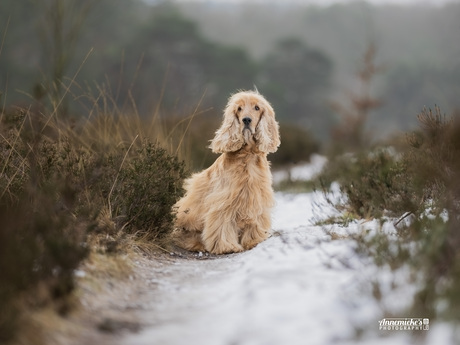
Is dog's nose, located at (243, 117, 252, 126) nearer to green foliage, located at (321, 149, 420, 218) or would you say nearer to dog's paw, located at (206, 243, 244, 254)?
dog's paw, located at (206, 243, 244, 254)

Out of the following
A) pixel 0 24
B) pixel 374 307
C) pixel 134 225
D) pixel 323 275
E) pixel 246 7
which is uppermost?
pixel 246 7

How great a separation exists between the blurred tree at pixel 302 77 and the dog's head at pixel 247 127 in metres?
34.4

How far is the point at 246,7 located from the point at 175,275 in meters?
70.9

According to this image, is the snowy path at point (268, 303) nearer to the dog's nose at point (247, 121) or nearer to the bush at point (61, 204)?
the bush at point (61, 204)

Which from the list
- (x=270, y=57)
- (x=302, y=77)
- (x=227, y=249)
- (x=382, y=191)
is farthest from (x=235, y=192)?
(x=270, y=57)

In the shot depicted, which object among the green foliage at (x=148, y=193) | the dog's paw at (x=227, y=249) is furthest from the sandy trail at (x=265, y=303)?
the dog's paw at (x=227, y=249)

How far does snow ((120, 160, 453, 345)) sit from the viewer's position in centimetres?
270

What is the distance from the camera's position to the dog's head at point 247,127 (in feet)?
19.2

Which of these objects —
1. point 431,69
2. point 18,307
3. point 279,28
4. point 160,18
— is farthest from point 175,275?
point 279,28

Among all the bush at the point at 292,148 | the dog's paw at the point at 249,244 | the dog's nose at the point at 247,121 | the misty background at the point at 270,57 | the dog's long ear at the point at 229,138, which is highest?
the misty background at the point at 270,57

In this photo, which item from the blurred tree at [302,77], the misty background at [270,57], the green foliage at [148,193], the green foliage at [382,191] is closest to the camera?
the green foliage at [382,191]

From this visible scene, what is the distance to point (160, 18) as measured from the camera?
34969 mm

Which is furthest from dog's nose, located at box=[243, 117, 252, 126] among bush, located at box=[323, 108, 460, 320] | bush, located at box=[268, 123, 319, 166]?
bush, located at box=[268, 123, 319, 166]

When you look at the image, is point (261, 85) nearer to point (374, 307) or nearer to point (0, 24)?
point (0, 24)
